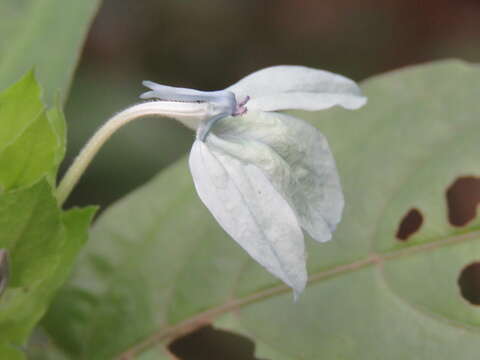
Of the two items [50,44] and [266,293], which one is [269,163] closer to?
[266,293]

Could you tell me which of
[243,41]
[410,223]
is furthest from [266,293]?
[243,41]

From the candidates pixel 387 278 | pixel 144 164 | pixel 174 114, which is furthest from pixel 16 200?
pixel 144 164

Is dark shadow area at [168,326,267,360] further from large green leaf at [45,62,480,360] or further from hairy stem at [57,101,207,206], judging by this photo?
hairy stem at [57,101,207,206]

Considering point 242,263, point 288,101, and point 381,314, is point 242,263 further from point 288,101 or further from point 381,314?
point 288,101

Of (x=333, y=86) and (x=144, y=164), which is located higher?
(x=333, y=86)

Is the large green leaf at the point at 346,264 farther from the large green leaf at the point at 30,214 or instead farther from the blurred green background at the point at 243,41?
the blurred green background at the point at 243,41

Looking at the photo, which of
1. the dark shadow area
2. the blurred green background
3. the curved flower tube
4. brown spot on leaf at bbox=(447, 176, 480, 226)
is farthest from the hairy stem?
the blurred green background

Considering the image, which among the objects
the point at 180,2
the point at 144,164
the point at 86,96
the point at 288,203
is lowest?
the point at 144,164
